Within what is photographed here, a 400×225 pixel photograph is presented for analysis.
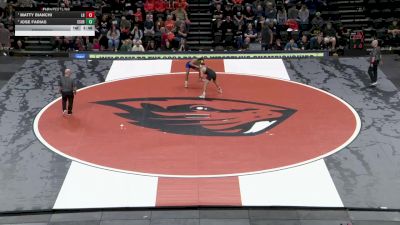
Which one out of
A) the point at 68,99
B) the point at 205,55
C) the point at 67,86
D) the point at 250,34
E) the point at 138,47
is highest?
the point at 250,34

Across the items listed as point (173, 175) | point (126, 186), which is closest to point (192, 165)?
point (173, 175)

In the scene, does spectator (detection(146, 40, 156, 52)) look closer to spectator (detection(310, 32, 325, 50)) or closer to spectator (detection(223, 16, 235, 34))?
spectator (detection(223, 16, 235, 34))

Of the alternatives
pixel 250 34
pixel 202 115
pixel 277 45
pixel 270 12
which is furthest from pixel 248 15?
pixel 202 115

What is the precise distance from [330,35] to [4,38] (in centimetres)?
1208

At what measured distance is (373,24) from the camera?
26.3 metres

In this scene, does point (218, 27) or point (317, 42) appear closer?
point (317, 42)

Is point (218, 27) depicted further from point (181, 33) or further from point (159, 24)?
point (159, 24)

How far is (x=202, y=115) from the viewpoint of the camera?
18156 mm

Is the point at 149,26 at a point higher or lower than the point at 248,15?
lower

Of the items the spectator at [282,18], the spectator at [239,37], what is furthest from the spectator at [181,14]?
the spectator at [282,18]

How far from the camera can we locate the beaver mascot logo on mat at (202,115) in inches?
677

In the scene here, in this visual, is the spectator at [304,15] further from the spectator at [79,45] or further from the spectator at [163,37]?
the spectator at [79,45]

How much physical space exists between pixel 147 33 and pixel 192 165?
35.8 feet

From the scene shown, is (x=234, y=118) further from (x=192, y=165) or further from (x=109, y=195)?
(x=109, y=195)
